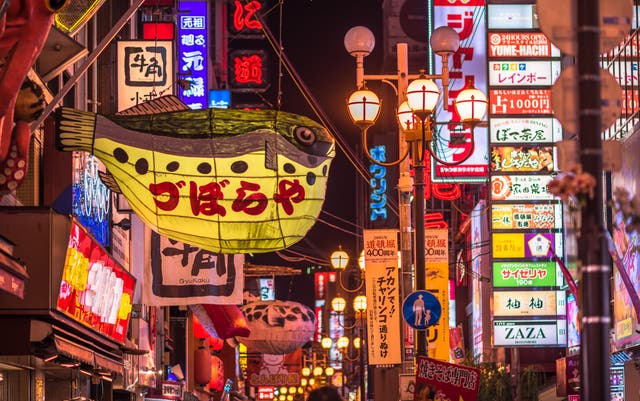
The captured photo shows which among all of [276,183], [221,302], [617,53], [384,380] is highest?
[617,53]

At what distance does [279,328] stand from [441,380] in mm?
24995

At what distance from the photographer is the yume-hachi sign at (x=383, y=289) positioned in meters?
25.4

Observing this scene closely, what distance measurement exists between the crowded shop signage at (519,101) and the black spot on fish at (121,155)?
20.1 meters

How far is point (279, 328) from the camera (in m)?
43.5

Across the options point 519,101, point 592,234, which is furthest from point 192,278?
point 592,234

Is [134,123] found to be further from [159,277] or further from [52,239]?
[159,277]

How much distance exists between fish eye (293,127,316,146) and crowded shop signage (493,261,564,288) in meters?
20.2

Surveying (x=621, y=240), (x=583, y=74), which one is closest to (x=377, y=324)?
(x=621, y=240)

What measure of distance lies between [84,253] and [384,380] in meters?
18.1

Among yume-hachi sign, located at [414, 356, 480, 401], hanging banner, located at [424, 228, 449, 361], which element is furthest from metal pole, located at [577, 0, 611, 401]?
hanging banner, located at [424, 228, 449, 361]

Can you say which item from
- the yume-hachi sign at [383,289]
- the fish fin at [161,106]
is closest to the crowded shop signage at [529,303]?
the yume-hachi sign at [383,289]

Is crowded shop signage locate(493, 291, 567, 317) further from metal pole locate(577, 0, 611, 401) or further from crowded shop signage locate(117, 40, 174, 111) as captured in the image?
metal pole locate(577, 0, 611, 401)

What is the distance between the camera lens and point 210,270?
2402 centimetres

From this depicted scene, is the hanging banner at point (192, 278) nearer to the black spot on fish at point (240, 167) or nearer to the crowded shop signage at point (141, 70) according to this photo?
the crowded shop signage at point (141, 70)
